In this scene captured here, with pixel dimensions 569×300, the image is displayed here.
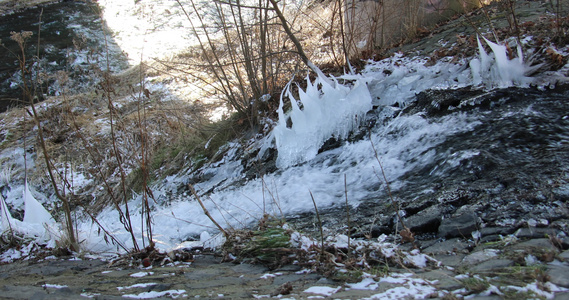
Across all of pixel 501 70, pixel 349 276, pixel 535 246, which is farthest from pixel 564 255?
pixel 501 70

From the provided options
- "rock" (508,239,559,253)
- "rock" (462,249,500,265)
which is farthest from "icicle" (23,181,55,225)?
"rock" (508,239,559,253)

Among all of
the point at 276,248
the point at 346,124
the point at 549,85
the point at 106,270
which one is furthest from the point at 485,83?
the point at 106,270

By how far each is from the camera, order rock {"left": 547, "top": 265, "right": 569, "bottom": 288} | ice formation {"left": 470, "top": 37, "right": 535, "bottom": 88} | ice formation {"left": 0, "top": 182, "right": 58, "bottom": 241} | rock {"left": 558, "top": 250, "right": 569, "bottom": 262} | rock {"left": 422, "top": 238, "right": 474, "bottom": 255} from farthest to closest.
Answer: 1. ice formation {"left": 470, "top": 37, "right": 535, "bottom": 88}
2. ice formation {"left": 0, "top": 182, "right": 58, "bottom": 241}
3. rock {"left": 422, "top": 238, "right": 474, "bottom": 255}
4. rock {"left": 558, "top": 250, "right": 569, "bottom": 262}
5. rock {"left": 547, "top": 265, "right": 569, "bottom": 288}

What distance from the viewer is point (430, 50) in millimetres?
4492

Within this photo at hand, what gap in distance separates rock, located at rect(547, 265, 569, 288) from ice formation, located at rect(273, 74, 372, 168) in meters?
2.71

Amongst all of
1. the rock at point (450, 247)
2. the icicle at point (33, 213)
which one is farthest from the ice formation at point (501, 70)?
the icicle at point (33, 213)

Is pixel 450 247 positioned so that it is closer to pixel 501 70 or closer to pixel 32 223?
pixel 501 70

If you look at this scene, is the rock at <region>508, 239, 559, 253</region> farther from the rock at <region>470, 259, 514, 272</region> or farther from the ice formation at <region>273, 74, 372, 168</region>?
the ice formation at <region>273, 74, 372, 168</region>

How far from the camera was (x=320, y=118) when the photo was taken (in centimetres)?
411

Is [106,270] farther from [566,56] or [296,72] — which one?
[566,56]

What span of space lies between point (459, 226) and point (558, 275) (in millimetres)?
727

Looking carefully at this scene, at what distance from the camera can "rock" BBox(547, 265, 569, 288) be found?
4.17ft

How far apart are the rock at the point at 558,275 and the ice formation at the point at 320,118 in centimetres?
271

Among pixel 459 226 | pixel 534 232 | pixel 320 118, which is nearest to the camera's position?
pixel 534 232
